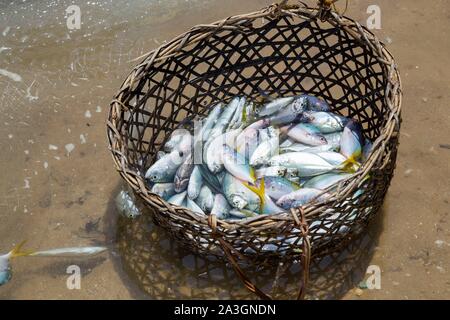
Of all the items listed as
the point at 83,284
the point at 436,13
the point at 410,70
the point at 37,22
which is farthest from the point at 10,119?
the point at 436,13

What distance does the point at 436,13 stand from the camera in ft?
12.8

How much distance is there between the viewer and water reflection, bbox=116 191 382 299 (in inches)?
107

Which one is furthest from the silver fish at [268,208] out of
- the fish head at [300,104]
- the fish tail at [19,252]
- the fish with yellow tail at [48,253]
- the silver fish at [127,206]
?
the fish tail at [19,252]

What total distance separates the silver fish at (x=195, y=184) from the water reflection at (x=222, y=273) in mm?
300

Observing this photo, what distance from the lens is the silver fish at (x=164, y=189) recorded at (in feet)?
9.24

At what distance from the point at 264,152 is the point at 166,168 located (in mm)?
479

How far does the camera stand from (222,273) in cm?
280

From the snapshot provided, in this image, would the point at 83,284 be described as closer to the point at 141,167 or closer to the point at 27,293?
the point at 27,293

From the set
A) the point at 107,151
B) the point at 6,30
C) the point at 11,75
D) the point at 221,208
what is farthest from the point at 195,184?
the point at 6,30

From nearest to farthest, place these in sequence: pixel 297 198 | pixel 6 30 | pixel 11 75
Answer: pixel 297 198 → pixel 11 75 → pixel 6 30

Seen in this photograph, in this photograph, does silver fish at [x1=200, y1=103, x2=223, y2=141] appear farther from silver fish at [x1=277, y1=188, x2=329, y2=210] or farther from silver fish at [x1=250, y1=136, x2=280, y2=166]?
silver fish at [x1=277, y1=188, x2=329, y2=210]

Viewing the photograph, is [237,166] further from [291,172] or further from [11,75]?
[11,75]

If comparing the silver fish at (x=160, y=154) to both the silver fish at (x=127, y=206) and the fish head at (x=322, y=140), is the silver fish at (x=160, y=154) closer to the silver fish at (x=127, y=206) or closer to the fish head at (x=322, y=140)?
the silver fish at (x=127, y=206)

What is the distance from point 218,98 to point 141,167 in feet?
2.06
